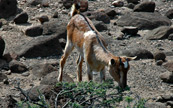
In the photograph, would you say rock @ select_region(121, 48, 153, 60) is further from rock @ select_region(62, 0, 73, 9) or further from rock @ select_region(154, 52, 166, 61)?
rock @ select_region(62, 0, 73, 9)

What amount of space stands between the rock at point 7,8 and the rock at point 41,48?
4.65 meters

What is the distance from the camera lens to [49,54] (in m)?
16.2

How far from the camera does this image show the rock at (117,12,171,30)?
64.2 ft

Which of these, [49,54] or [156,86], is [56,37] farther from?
[156,86]

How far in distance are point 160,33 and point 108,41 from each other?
2.35 metres

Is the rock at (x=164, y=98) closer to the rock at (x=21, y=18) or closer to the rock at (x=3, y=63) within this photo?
the rock at (x=3, y=63)

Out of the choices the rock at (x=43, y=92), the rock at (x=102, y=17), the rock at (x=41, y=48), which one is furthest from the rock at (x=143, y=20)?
the rock at (x=43, y=92)

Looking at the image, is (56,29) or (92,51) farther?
(56,29)

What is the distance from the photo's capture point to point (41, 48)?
16.0m

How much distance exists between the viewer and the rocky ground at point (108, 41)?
13.7 m

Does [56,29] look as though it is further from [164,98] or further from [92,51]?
[164,98]

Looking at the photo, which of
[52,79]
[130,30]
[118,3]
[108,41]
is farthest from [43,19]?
[52,79]

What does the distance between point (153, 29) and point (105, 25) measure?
6.92 ft

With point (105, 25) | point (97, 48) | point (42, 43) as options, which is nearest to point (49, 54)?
point (42, 43)
